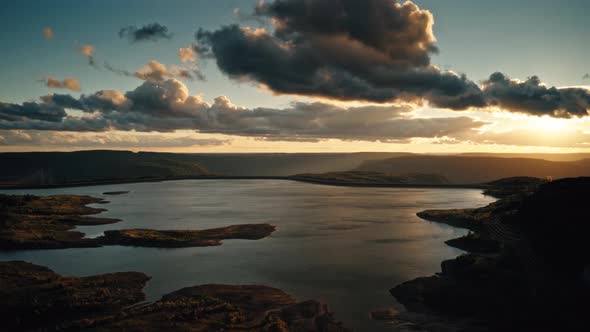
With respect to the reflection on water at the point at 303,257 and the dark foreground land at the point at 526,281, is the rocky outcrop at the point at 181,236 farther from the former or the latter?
the dark foreground land at the point at 526,281

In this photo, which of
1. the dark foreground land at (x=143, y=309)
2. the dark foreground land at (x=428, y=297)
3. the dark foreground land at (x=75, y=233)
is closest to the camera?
the dark foreground land at (x=143, y=309)

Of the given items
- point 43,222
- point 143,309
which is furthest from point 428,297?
point 43,222

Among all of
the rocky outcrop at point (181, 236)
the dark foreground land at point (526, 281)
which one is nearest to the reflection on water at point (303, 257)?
the rocky outcrop at point (181, 236)

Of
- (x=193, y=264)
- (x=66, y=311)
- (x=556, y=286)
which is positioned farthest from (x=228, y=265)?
(x=556, y=286)

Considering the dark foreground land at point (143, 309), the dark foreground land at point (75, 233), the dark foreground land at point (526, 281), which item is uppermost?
the dark foreground land at point (526, 281)

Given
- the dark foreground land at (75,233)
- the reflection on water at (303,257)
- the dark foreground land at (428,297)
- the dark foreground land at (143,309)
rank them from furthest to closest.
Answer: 1. the dark foreground land at (75,233)
2. the reflection on water at (303,257)
3. the dark foreground land at (428,297)
4. the dark foreground land at (143,309)

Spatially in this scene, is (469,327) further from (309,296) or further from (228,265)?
(228,265)
